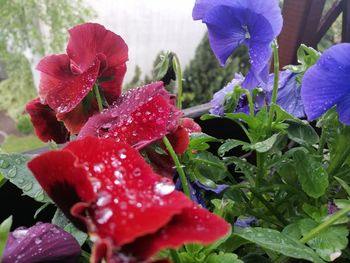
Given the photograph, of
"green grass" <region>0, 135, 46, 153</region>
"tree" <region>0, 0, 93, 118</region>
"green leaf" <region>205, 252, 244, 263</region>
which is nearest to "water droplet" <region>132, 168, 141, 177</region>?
"green leaf" <region>205, 252, 244, 263</region>

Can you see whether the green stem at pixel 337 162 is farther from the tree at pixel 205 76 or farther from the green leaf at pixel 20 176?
→ the tree at pixel 205 76

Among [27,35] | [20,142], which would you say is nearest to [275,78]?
[20,142]

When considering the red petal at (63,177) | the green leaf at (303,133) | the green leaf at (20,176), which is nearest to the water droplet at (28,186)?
the green leaf at (20,176)

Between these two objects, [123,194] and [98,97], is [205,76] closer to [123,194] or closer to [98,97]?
[98,97]

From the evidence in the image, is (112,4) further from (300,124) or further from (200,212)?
(200,212)

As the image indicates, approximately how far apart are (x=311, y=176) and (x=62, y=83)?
0.19m

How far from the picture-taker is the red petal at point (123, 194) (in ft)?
0.55

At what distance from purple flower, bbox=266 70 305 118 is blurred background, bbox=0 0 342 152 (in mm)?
2434

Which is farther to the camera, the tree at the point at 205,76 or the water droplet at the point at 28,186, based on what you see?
the tree at the point at 205,76

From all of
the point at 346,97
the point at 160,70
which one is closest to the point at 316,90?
the point at 346,97

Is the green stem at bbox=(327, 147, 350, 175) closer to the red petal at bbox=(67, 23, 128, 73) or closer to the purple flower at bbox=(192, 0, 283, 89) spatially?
the purple flower at bbox=(192, 0, 283, 89)

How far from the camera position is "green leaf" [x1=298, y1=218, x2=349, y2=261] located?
30cm

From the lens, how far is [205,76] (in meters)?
3.00

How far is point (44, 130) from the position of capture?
38 cm
